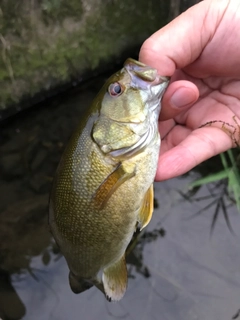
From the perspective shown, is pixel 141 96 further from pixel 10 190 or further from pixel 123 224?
pixel 10 190

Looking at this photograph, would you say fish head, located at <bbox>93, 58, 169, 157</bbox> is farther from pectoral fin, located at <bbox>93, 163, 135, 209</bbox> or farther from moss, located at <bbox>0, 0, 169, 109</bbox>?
moss, located at <bbox>0, 0, 169, 109</bbox>

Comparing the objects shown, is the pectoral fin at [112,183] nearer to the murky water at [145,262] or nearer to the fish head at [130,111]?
the fish head at [130,111]

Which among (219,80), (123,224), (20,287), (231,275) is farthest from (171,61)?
(20,287)

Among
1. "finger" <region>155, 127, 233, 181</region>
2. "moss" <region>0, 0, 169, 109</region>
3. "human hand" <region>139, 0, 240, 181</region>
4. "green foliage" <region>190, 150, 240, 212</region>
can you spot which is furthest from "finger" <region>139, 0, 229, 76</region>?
"moss" <region>0, 0, 169, 109</region>

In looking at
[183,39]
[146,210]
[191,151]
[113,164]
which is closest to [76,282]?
[146,210]

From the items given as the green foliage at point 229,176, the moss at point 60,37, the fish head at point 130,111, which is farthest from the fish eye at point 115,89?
the moss at point 60,37

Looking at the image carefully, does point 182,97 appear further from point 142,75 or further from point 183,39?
point 183,39
